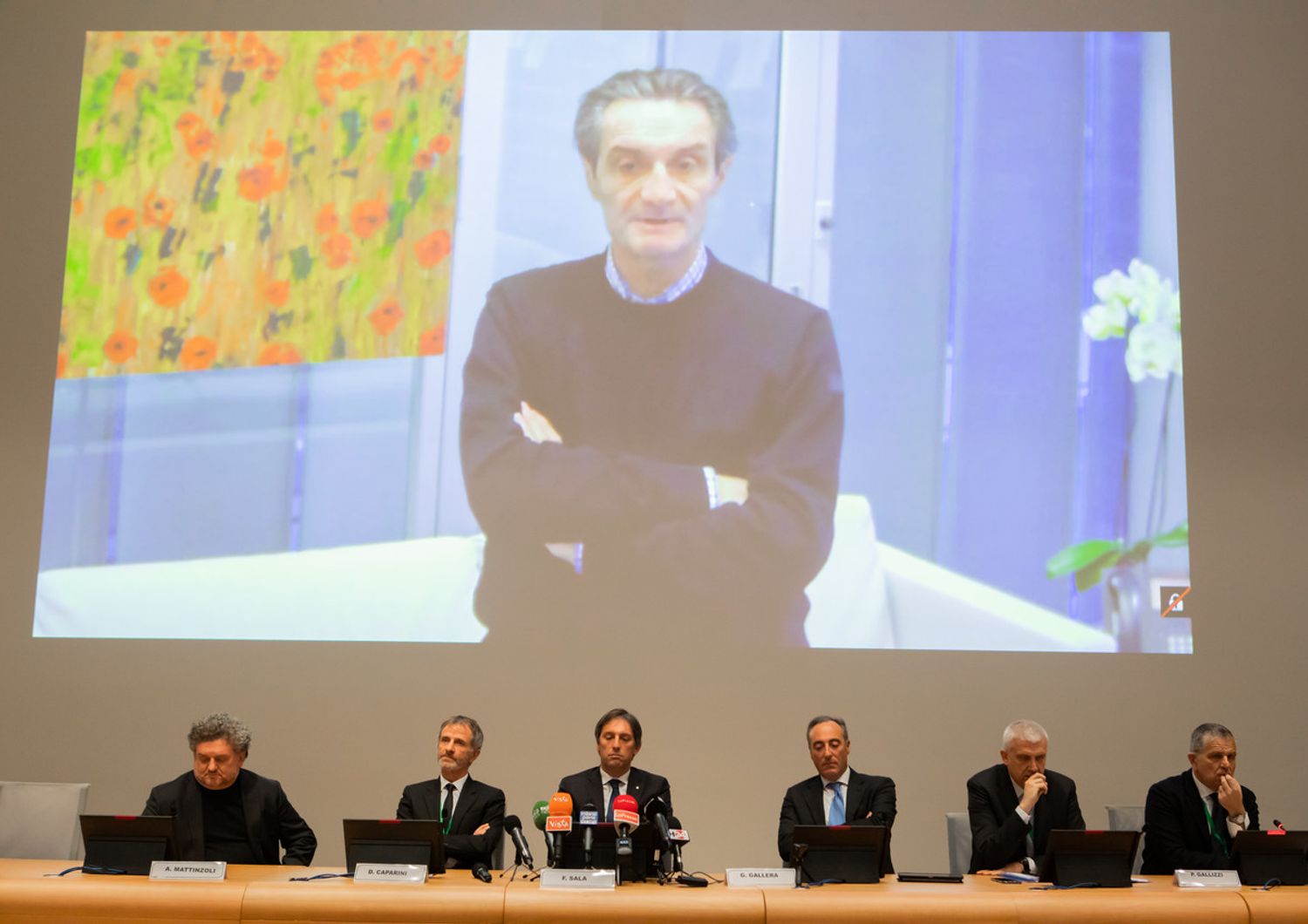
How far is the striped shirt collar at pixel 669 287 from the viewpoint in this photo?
5156mm

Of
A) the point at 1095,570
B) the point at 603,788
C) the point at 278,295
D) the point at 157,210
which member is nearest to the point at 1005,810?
the point at 1095,570

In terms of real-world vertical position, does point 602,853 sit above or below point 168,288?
below

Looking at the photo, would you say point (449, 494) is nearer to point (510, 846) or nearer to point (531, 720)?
point (531, 720)

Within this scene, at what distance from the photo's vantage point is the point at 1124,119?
520 centimetres

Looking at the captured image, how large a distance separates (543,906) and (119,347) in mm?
3293

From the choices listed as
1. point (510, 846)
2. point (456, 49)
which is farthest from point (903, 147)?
point (510, 846)

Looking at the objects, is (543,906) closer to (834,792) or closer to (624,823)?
(624,823)

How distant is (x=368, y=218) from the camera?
5.20 metres

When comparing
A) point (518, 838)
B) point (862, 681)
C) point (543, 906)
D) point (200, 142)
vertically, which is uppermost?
point (200, 142)

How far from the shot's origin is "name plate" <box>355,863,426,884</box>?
3.22 metres

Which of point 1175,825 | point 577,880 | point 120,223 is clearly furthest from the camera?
point 120,223

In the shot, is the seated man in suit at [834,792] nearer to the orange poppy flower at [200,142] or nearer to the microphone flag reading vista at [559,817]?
the microphone flag reading vista at [559,817]

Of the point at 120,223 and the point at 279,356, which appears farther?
the point at 120,223

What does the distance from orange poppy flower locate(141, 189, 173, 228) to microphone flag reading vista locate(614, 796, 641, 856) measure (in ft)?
10.8
